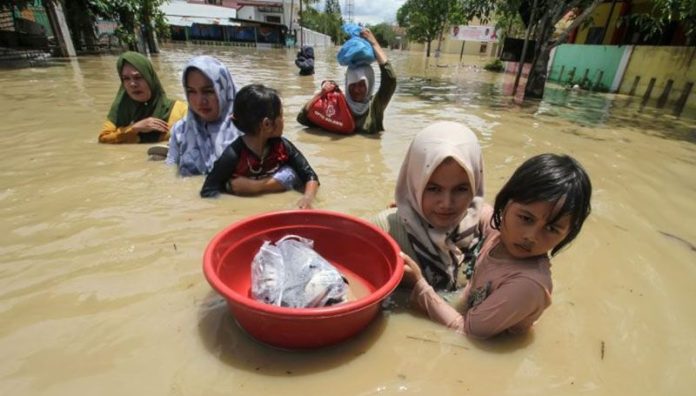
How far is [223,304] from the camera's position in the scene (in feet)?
6.13

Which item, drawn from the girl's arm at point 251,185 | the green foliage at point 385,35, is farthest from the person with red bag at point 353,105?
the green foliage at point 385,35

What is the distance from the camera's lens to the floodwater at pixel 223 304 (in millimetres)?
1489

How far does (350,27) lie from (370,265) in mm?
4002

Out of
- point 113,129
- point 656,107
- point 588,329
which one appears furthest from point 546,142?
point 656,107

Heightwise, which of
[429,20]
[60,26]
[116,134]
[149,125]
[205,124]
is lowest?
[116,134]

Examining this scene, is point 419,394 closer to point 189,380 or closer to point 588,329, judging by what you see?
point 189,380

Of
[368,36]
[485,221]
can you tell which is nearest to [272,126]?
[485,221]

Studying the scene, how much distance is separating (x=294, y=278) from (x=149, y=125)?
3.45m

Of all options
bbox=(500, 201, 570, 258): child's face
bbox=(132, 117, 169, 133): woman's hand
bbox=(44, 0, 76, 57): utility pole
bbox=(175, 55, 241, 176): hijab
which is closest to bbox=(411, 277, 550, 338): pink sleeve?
bbox=(500, 201, 570, 258): child's face

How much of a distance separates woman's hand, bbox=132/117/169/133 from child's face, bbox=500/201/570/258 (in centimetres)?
393

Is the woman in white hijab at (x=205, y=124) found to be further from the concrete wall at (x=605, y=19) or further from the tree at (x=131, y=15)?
the concrete wall at (x=605, y=19)

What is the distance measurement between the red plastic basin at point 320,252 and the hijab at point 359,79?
3432mm

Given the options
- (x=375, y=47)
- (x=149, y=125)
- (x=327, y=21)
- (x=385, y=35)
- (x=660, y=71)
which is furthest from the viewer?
(x=385, y=35)

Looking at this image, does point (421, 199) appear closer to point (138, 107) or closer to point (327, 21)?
point (138, 107)
